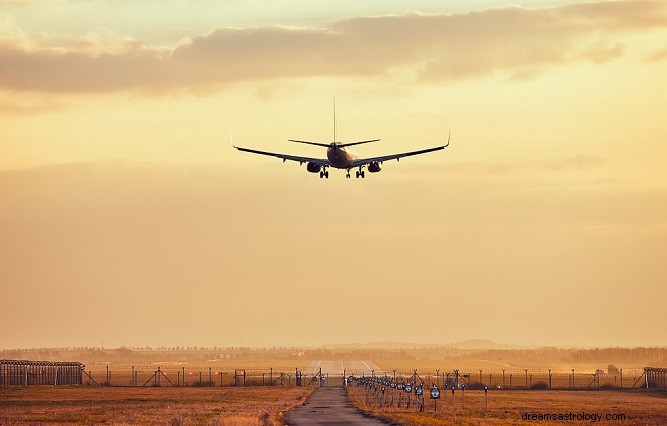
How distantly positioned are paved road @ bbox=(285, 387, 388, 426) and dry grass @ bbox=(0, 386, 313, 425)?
1.14 m

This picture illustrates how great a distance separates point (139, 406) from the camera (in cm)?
9200

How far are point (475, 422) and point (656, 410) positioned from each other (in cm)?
2289

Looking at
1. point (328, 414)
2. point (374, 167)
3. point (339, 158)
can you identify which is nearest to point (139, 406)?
point (328, 414)

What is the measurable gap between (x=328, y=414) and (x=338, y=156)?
73.5 ft

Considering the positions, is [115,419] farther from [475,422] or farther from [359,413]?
[475,422]

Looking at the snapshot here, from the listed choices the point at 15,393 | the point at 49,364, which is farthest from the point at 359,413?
the point at 49,364

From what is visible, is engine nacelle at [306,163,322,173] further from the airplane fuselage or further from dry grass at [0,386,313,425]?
dry grass at [0,386,313,425]

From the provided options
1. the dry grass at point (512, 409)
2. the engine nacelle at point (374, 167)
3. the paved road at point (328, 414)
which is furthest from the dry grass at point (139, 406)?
the engine nacelle at point (374, 167)

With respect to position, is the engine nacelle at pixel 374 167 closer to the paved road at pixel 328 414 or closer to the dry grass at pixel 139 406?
the paved road at pixel 328 414

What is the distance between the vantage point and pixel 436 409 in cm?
8469

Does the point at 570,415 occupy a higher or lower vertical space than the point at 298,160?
lower

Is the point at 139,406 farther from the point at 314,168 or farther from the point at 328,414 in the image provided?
the point at 314,168

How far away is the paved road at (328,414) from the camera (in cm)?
6900

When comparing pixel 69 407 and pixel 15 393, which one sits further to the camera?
pixel 15 393
